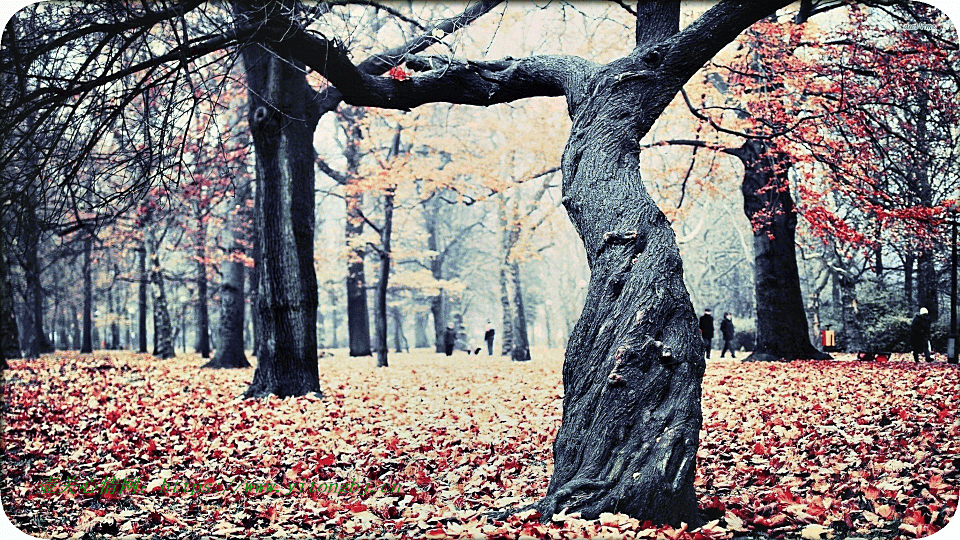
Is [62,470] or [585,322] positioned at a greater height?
[585,322]

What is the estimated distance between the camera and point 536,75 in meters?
5.86

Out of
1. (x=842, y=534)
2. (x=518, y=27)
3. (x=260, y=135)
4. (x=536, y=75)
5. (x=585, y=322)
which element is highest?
(x=518, y=27)

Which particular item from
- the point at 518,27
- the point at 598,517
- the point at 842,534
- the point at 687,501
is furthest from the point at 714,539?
the point at 518,27

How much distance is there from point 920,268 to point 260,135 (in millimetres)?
9808

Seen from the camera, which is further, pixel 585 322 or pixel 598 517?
pixel 585 322

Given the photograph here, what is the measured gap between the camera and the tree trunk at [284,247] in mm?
9383

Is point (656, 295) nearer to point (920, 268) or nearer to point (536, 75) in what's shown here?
point (536, 75)

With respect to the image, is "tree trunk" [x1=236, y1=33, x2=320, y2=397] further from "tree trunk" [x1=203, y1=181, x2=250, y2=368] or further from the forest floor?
"tree trunk" [x1=203, y1=181, x2=250, y2=368]

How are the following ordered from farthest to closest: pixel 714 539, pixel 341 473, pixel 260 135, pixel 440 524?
pixel 260 135 → pixel 341 473 → pixel 440 524 → pixel 714 539

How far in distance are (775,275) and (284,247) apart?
10093mm

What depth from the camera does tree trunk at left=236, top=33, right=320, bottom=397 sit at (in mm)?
9383

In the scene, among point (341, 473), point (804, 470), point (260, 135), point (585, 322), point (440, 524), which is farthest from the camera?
point (260, 135)

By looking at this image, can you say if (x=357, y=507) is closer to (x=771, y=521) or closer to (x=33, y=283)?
(x=771, y=521)

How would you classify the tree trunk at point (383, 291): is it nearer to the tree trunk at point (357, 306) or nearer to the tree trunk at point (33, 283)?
the tree trunk at point (357, 306)
